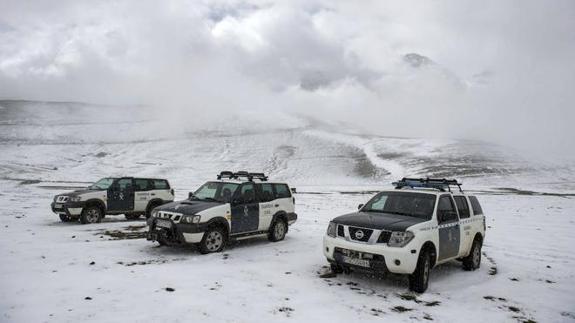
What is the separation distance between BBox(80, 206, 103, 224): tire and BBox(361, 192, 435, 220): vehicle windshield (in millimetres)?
10325

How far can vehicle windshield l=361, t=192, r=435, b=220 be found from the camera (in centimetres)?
859

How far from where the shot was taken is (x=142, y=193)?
1639 cm

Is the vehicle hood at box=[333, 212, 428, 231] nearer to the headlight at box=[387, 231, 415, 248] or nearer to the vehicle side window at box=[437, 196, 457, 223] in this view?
the headlight at box=[387, 231, 415, 248]

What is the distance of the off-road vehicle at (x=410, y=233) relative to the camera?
7.51 metres

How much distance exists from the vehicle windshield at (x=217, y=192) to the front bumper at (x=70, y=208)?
18.3ft

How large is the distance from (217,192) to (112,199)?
628cm

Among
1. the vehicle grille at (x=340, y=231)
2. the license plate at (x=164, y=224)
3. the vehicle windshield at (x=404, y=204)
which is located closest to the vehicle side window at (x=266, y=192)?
the license plate at (x=164, y=224)

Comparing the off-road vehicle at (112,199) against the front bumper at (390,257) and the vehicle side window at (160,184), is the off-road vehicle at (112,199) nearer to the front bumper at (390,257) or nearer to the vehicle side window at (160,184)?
the vehicle side window at (160,184)

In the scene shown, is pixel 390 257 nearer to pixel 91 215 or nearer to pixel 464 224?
pixel 464 224

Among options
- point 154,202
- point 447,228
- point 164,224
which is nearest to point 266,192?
point 164,224

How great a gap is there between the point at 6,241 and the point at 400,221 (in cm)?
1007

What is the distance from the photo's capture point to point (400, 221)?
799cm

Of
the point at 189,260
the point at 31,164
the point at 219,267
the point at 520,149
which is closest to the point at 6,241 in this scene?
the point at 189,260

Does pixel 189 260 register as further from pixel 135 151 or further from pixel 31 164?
pixel 135 151
